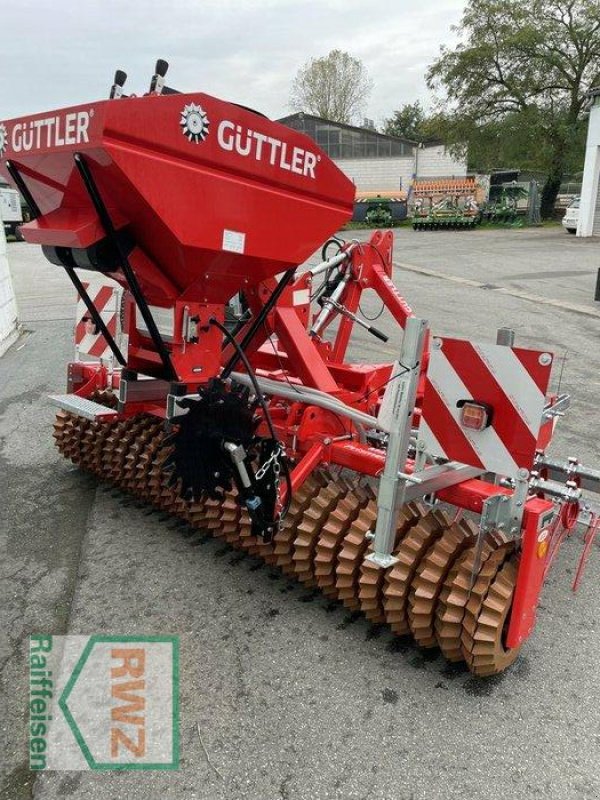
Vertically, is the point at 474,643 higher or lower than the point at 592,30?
lower

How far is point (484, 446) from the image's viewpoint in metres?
2.33

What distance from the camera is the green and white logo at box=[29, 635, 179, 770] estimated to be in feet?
7.14

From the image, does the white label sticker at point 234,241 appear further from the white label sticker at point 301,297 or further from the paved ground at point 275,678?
the paved ground at point 275,678

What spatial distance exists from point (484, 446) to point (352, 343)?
244 inches

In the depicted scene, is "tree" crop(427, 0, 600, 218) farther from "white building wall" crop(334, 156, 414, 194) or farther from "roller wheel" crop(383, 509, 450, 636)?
"roller wheel" crop(383, 509, 450, 636)

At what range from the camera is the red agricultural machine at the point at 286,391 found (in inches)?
88.7

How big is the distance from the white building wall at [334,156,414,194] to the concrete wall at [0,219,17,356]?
36032 mm

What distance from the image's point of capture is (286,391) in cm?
317

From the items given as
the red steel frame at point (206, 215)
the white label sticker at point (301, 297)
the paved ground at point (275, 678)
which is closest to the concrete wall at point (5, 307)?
the paved ground at point (275, 678)

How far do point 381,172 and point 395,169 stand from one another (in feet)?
3.11

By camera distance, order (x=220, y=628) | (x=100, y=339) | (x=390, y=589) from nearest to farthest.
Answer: (x=390, y=589) < (x=220, y=628) < (x=100, y=339)

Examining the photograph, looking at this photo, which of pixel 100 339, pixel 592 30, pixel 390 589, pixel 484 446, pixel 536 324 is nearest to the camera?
pixel 484 446

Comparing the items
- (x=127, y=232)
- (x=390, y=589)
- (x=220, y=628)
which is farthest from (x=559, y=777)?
(x=127, y=232)

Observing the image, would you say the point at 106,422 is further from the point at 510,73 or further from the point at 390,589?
the point at 510,73
